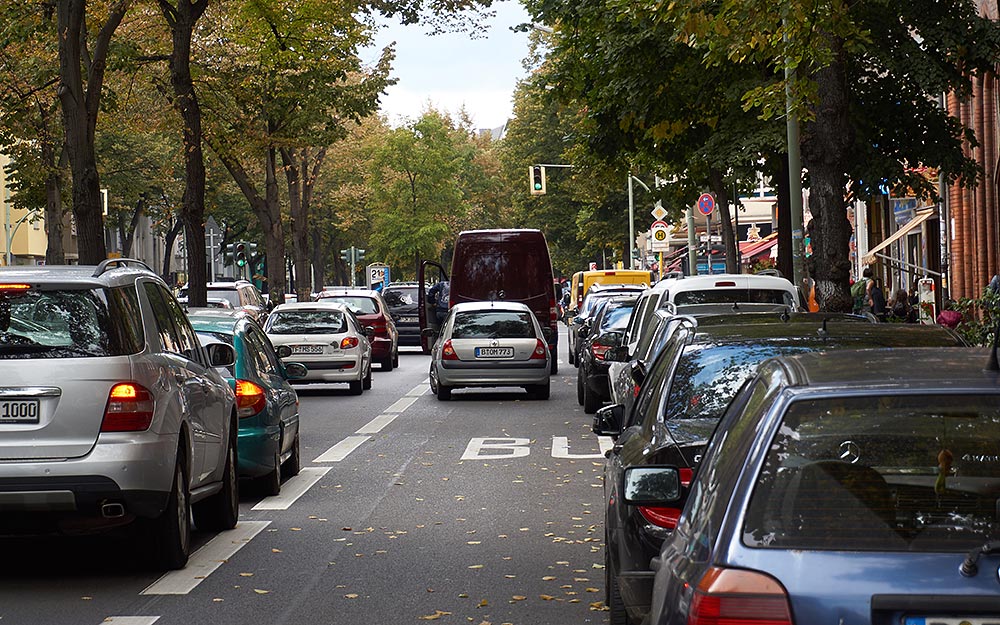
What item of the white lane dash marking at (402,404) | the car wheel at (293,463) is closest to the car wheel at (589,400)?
the white lane dash marking at (402,404)

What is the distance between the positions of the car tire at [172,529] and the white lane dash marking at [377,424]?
1039 cm

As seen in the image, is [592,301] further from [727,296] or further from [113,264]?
[113,264]

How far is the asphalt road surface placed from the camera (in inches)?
339

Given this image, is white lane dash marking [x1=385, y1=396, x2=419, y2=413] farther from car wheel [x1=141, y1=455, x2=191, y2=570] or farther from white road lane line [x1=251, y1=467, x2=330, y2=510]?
car wheel [x1=141, y1=455, x2=191, y2=570]

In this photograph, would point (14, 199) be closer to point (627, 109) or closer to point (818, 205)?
point (627, 109)

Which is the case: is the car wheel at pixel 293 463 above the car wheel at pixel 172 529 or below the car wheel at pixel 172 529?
below

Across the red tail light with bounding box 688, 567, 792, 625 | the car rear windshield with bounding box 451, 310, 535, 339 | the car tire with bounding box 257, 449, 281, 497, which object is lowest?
the car tire with bounding box 257, 449, 281, 497

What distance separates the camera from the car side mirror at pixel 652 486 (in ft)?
17.9

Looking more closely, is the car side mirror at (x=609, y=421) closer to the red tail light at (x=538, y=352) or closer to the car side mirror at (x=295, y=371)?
the car side mirror at (x=295, y=371)

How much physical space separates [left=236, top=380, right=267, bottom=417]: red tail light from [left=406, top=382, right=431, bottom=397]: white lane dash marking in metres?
14.4

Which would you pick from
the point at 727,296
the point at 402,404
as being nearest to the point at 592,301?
the point at 402,404

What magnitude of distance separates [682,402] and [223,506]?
14.7 ft

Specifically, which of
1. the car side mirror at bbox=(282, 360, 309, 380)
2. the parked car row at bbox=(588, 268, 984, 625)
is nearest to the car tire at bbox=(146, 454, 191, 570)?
the car side mirror at bbox=(282, 360, 309, 380)

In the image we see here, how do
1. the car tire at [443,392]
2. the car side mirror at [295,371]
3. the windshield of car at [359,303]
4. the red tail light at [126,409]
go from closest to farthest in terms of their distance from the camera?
the red tail light at [126,409] < the car side mirror at [295,371] < the car tire at [443,392] < the windshield of car at [359,303]
